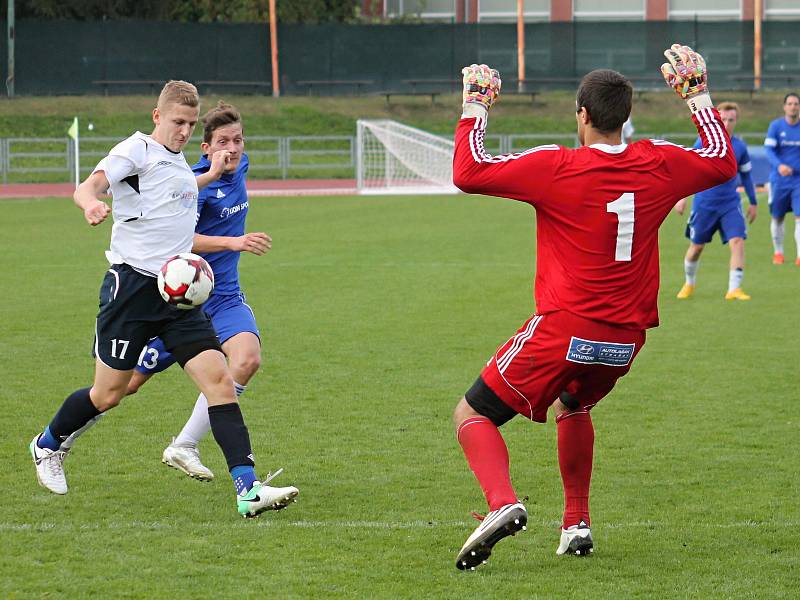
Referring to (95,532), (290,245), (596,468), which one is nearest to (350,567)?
(95,532)

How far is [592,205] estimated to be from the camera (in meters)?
4.82

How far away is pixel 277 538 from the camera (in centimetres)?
545

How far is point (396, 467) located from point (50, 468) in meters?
1.73

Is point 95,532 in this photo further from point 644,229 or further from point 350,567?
point 644,229

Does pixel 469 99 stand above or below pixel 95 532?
above

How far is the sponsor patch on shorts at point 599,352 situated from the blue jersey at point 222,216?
94.8 inches

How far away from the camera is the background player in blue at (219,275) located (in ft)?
21.2

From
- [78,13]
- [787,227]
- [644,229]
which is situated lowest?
[787,227]

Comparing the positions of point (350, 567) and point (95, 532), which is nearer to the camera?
point (350, 567)

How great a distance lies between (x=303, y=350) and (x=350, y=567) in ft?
18.2

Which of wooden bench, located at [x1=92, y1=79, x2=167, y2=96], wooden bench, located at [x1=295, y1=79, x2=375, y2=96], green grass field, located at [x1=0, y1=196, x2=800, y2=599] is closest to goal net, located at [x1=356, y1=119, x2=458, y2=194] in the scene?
wooden bench, located at [x1=295, y1=79, x2=375, y2=96]

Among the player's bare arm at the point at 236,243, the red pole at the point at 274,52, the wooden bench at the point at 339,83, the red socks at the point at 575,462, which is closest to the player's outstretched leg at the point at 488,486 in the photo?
the red socks at the point at 575,462

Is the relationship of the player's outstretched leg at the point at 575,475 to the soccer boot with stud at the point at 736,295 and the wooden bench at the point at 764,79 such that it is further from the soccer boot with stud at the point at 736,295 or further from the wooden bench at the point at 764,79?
the wooden bench at the point at 764,79

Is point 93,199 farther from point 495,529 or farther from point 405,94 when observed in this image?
point 405,94
